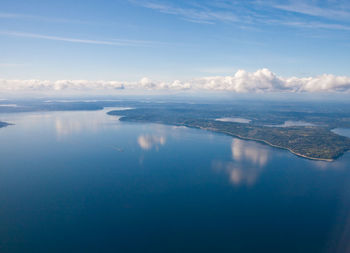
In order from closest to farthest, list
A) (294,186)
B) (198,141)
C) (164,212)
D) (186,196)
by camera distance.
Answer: (164,212)
(186,196)
(294,186)
(198,141)

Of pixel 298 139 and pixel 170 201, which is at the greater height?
pixel 298 139

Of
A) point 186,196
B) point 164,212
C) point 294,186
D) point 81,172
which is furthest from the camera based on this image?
point 81,172

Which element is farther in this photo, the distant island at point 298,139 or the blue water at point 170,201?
the distant island at point 298,139

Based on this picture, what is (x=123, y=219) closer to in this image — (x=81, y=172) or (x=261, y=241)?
(x=261, y=241)

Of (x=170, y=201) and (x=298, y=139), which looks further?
(x=298, y=139)

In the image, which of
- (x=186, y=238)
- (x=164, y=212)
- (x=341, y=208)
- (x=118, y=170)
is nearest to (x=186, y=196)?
(x=164, y=212)

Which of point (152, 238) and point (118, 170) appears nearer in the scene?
point (152, 238)

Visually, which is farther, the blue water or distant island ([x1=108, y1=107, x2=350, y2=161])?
distant island ([x1=108, y1=107, x2=350, y2=161])
